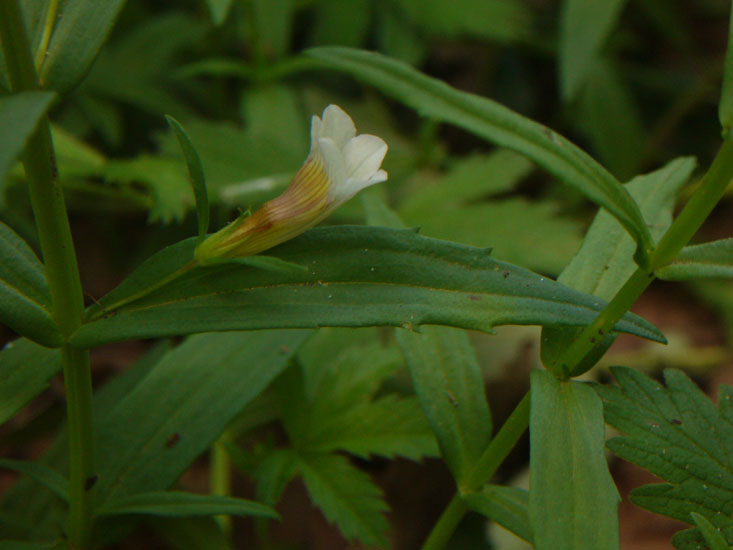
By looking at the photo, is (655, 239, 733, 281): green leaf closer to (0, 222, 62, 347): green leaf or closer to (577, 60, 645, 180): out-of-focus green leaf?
(0, 222, 62, 347): green leaf

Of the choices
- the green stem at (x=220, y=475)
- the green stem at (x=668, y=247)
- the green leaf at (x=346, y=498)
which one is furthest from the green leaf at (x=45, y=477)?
the green stem at (x=668, y=247)

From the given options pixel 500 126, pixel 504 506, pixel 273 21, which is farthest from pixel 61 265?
pixel 273 21

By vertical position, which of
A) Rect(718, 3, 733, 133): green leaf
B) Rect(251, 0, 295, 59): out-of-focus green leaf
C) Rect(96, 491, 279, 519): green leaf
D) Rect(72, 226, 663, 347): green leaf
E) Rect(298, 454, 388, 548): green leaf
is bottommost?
Rect(96, 491, 279, 519): green leaf

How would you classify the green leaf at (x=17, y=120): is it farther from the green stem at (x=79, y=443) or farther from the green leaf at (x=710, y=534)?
the green leaf at (x=710, y=534)

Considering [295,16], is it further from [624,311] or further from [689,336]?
[624,311]

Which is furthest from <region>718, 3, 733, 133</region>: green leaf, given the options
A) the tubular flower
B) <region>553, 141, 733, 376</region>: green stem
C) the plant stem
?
the plant stem

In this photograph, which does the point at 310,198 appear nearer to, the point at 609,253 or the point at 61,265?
the point at 61,265

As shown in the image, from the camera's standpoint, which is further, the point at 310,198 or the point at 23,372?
the point at 23,372
